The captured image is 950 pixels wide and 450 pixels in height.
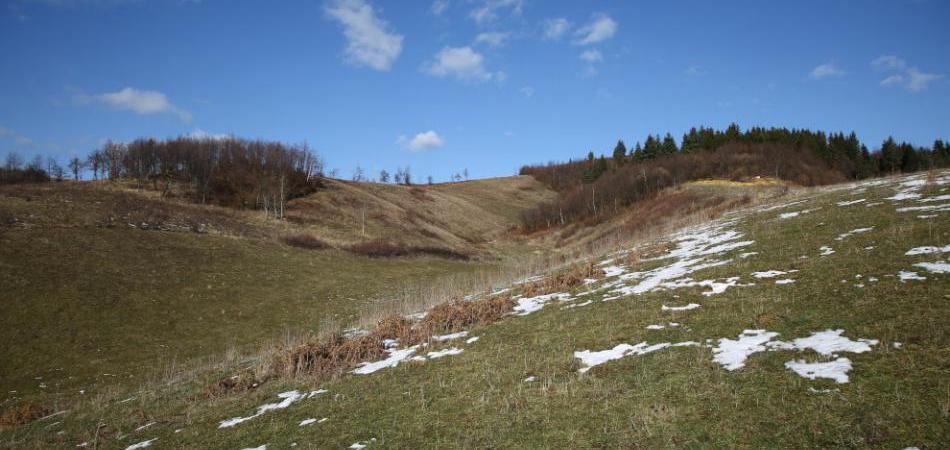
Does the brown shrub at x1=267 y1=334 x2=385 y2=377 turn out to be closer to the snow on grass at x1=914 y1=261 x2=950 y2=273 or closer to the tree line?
the snow on grass at x1=914 y1=261 x2=950 y2=273

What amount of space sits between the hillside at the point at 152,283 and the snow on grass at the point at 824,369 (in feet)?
56.2

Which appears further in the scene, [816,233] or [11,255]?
[11,255]

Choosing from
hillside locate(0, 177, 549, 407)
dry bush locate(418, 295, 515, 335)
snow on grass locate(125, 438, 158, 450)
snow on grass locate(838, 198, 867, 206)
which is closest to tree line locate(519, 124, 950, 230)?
hillside locate(0, 177, 549, 407)

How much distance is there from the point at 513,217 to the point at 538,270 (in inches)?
3963

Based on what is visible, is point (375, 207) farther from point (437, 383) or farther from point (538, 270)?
point (437, 383)

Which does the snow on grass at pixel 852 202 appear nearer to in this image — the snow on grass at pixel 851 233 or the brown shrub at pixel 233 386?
the snow on grass at pixel 851 233

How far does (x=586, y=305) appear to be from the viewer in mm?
14844

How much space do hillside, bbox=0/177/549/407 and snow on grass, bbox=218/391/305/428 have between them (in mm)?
9896

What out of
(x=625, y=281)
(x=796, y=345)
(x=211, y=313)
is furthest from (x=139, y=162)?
(x=796, y=345)

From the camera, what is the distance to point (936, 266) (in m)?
11.0

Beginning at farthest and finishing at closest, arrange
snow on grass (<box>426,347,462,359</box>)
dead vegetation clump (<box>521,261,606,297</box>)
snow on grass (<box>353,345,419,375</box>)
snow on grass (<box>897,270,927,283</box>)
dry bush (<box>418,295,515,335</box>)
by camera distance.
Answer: dead vegetation clump (<box>521,261,606,297</box>) → dry bush (<box>418,295,515,335</box>) → snow on grass (<box>426,347,462,359</box>) → snow on grass (<box>353,345,419,375</box>) → snow on grass (<box>897,270,927,283</box>)

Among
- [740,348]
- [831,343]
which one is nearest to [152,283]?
[740,348]

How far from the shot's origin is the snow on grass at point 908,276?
34.6 feet

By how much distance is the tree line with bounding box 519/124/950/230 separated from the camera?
86562 millimetres
